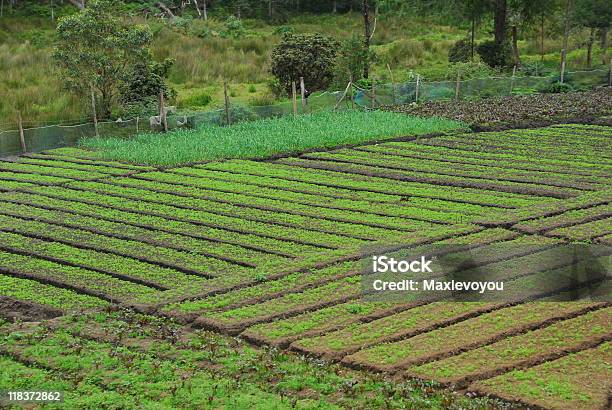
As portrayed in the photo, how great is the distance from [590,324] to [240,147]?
428 inches

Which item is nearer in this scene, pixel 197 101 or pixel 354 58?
pixel 197 101

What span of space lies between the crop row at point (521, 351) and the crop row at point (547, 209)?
3.72 meters

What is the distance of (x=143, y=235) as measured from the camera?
42.6 feet

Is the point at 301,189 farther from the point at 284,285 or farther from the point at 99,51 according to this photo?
the point at 99,51

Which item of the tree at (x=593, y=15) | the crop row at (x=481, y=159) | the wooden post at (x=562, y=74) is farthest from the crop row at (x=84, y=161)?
the tree at (x=593, y=15)

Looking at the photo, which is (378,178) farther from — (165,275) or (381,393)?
(381,393)

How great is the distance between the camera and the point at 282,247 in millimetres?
12234

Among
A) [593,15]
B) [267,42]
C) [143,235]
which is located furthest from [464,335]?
[267,42]

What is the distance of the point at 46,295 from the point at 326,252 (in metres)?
3.43

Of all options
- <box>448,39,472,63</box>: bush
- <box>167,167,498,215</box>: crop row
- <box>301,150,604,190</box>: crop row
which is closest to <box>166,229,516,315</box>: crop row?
<box>167,167,498,215</box>: crop row

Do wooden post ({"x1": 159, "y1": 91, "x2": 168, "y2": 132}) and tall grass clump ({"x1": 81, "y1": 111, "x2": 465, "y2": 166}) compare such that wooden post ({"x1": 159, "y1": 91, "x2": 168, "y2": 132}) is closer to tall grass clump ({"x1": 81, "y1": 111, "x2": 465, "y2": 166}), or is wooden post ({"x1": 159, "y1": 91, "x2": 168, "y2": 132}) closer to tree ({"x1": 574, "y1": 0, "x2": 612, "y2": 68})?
tall grass clump ({"x1": 81, "y1": 111, "x2": 465, "y2": 166})

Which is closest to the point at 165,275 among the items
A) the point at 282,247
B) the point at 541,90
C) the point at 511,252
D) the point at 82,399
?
the point at 282,247

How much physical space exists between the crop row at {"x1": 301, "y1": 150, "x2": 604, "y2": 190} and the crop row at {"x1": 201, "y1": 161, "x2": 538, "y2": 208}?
2.71 ft

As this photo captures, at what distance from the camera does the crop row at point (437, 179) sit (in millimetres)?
15055
